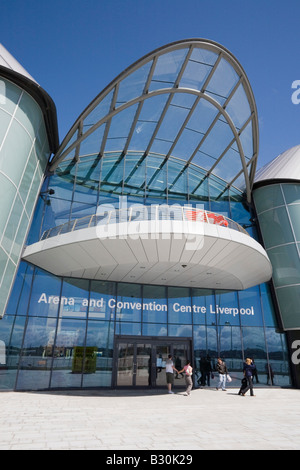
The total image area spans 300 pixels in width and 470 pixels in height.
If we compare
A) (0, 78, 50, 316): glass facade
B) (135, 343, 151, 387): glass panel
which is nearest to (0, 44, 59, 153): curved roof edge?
(0, 78, 50, 316): glass facade

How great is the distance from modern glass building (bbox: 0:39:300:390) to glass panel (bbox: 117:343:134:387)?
54 millimetres

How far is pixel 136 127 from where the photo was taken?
18.8 metres

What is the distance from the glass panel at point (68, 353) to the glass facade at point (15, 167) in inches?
134

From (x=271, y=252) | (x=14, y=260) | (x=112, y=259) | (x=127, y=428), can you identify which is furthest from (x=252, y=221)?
(x=127, y=428)

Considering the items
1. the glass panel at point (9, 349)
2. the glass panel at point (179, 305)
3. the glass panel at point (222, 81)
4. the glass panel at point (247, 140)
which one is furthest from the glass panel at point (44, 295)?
the glass panel at point (247, 140)

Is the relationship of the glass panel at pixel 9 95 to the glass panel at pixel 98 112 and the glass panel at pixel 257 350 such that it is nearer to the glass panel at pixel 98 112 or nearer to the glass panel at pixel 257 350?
the glass panel at pixel 98 112

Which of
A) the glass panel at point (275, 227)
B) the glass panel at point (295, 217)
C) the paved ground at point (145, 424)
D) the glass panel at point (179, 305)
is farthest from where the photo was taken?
the glass panel at point (275, 227)

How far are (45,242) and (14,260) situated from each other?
165 centimetres

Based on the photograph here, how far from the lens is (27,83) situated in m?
13.0

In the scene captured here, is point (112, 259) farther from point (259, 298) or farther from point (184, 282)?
point (259, 298)

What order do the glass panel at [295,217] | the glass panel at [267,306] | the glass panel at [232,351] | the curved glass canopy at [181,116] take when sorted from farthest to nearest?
1. the glass panel at [295,217]
2. the glass panel at [267,306]
3. the glass panel at [232,351]
4. the curved glass canopy at [181,116]

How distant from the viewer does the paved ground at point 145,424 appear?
5.67 meters

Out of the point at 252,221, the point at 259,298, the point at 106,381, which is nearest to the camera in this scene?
the point at 106,381
